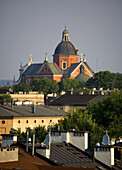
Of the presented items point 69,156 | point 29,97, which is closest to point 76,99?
point 29,97

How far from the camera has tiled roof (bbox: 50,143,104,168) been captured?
111 feet

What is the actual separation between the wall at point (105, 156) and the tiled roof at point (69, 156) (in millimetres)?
366

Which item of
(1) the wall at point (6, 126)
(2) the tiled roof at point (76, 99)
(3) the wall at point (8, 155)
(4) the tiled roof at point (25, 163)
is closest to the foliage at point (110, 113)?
(1) the wall at point (6, 126)

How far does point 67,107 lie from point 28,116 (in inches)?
1460

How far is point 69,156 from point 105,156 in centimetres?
174

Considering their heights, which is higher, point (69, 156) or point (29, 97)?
point (29, 97)

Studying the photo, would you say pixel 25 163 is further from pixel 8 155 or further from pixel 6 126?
pixel 6 126

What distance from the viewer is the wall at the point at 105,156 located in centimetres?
3450

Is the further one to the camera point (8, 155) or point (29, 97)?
point (29, 97)

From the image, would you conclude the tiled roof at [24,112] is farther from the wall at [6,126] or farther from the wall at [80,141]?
the wall at [80,141]

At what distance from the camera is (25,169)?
2709cm

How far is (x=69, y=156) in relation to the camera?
35.7 meters

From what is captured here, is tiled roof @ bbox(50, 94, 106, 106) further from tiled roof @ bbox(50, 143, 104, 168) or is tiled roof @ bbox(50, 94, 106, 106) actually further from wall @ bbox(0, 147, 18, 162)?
wall @ bbox(0, 147, 18, 162)

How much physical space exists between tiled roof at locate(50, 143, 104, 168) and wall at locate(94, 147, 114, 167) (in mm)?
366
